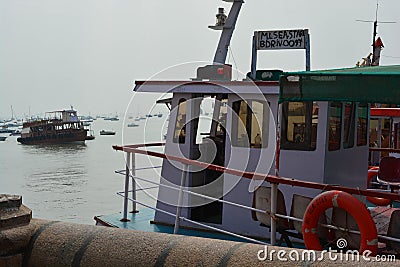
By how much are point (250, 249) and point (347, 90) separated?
2.05 metres

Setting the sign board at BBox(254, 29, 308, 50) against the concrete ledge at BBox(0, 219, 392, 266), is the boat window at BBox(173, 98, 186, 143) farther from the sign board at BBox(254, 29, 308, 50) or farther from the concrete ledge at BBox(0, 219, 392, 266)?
the concrete ledge at BBox(0, 219, 392, 266)

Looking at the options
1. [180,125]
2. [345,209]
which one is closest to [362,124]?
[180,125]

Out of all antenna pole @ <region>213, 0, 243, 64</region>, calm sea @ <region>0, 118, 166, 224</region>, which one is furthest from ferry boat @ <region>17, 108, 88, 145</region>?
antenna pole @ <region>213, 0, 243, 64</region>

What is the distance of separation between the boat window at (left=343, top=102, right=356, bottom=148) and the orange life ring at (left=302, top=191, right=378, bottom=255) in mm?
2505

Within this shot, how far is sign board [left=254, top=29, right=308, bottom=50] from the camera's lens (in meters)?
7.50

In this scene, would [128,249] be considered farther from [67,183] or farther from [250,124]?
[67,183]

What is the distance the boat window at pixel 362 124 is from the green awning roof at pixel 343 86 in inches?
111

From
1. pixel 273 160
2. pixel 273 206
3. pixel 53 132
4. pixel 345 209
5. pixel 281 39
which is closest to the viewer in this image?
pixel 345 209

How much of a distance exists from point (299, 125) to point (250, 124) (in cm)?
82

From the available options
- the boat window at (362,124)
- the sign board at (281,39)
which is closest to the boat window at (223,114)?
the sign board at (281,39)

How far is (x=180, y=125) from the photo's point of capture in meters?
7.98

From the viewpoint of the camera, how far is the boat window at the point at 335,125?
677cm

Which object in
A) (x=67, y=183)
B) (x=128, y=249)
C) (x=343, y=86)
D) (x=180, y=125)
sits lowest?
(x=67, y=183)

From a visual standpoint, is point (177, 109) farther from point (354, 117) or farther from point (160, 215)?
point (354, 117)
